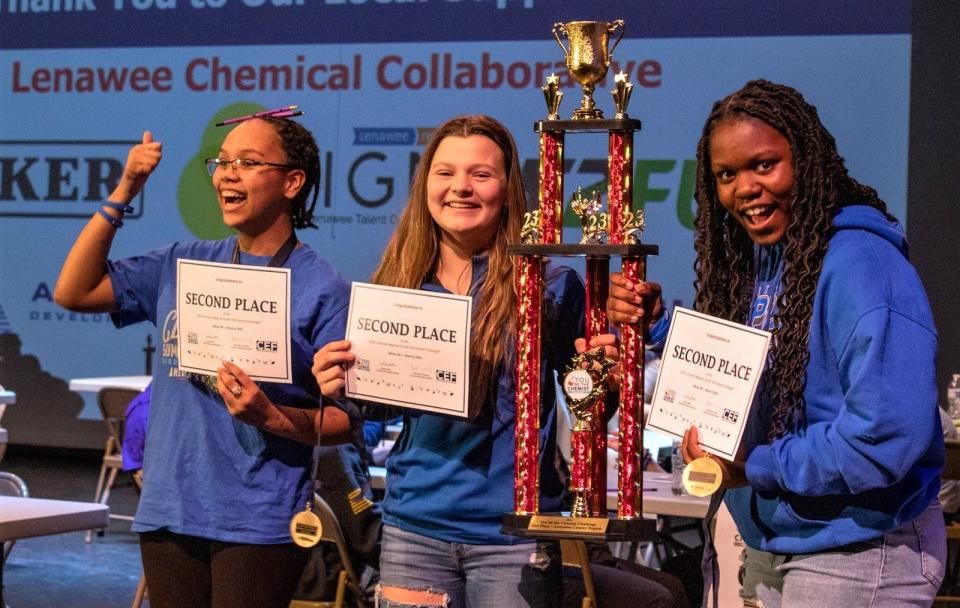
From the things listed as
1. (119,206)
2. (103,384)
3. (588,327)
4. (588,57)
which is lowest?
(103,384)

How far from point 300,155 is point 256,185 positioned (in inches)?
5.4

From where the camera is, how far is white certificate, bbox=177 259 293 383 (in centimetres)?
236

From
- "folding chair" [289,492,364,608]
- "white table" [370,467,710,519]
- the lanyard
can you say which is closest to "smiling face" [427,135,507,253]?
the lanyard

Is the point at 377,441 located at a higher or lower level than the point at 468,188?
lower

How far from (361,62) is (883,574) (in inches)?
276

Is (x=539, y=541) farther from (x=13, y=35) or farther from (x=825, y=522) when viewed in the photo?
(x=13, y=35)

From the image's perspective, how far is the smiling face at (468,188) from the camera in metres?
2.26

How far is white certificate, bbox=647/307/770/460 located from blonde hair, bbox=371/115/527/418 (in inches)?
13.1

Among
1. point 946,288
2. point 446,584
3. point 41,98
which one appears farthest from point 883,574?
point 41,98

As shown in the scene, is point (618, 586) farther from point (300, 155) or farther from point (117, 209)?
point (117, 209)

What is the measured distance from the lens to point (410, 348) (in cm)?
219

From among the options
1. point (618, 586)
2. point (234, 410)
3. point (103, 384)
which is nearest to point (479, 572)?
point (234, 410)

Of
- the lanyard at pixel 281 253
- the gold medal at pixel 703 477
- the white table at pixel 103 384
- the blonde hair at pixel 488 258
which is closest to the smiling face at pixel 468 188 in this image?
the blonde hair at pixel 488 258

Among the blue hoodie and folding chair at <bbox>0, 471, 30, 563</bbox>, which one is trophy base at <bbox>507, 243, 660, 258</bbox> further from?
folding chair at <bbox>0, 471, 30, 563</bbox>
